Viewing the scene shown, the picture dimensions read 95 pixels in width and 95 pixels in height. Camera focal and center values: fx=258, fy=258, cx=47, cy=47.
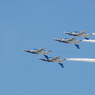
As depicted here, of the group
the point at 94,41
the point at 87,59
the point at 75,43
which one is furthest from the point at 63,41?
the point at 87,59

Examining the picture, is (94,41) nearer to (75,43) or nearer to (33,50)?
(75,43)


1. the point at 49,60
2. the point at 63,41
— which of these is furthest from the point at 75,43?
the point at 49,60

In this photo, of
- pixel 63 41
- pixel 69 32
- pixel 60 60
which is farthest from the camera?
pixel 69 32

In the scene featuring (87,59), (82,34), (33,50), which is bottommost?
(87,59)

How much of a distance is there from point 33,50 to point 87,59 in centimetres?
2865

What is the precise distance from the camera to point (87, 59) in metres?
104

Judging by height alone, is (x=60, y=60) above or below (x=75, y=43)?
below

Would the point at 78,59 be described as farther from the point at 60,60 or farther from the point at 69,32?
the point at 69,32

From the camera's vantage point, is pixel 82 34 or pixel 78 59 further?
pixel 82 34

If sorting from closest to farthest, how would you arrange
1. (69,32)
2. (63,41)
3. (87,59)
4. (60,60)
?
(87,59)
(60,60)
(63,41)
(69,32)

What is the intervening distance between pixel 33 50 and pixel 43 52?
5400mm

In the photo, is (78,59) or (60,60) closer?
(78,59)

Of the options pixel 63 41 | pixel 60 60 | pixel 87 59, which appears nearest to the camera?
pixel 87 59

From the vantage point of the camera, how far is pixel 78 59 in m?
110
